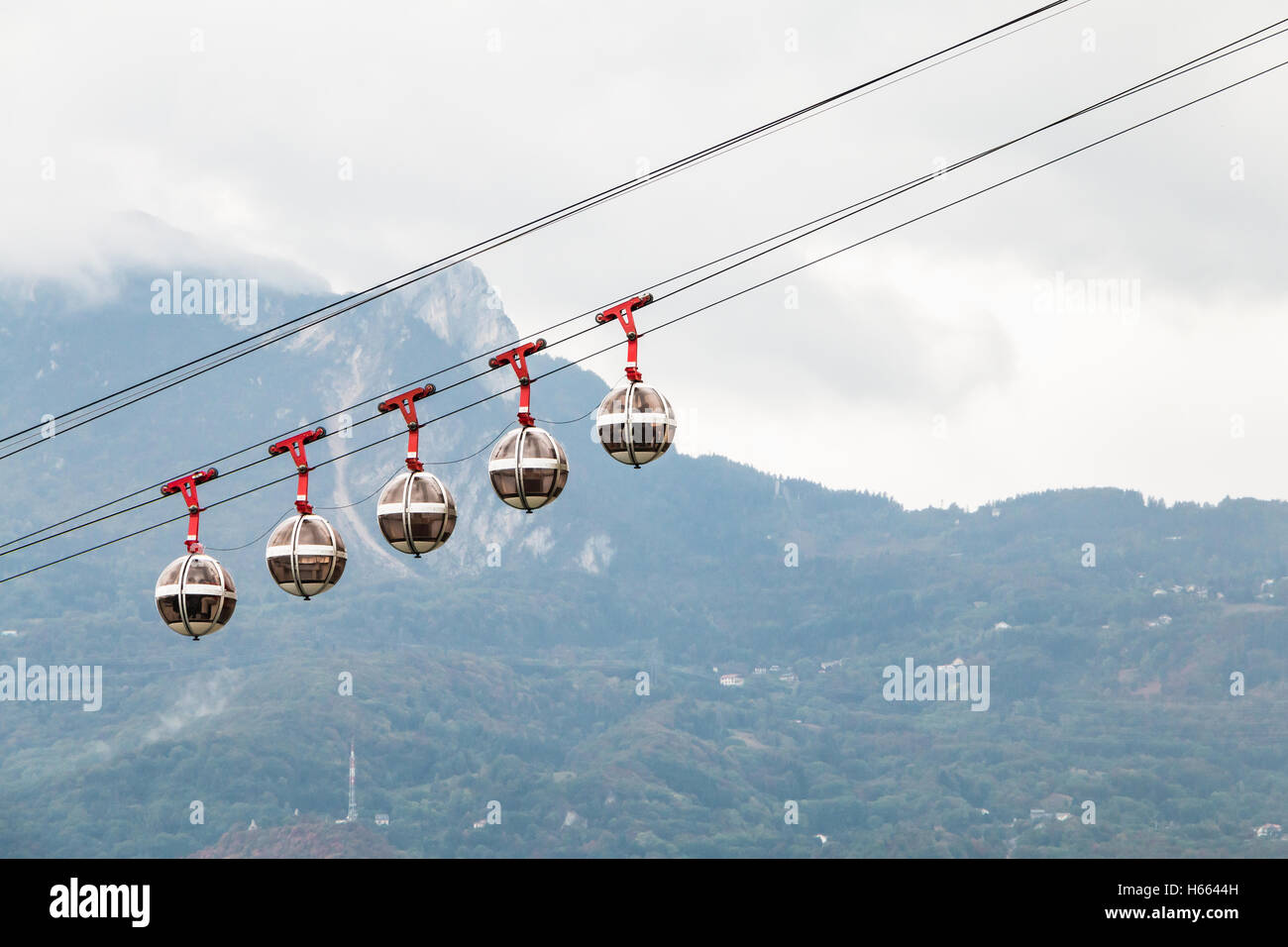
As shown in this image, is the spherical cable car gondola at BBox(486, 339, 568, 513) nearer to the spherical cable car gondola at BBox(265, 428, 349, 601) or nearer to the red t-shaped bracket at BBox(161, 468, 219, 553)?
the spherical cable car gondola at BBox(265, 428, 349, 601)

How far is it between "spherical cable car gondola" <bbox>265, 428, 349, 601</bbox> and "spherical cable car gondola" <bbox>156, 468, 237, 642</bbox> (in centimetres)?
111

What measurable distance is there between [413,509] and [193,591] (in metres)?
3.46

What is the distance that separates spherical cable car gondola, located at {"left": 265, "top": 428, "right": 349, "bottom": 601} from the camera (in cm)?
2831

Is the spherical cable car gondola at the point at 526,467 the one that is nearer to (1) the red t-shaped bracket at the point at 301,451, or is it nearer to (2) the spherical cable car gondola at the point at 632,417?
(2) the spherical cable car gondola at the point at 632,417

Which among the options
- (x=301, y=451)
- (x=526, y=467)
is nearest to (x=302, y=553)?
(x=301, y=451)

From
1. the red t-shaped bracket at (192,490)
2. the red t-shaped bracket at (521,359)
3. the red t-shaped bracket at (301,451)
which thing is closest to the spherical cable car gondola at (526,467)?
the red t-shaped bracket at (521,359)

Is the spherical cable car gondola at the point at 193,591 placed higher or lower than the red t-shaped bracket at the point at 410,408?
lower

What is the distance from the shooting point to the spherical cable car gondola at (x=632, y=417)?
1079 inches

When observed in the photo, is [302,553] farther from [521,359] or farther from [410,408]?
[521,359]

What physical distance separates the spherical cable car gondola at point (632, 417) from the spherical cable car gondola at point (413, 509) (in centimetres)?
248

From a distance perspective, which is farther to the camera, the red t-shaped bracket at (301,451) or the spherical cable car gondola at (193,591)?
the spherical cable car gondola at (193,591)

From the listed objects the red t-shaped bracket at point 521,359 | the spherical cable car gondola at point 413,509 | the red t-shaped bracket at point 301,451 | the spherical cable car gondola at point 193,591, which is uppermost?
the red t-shaped bracket at point 521,359
